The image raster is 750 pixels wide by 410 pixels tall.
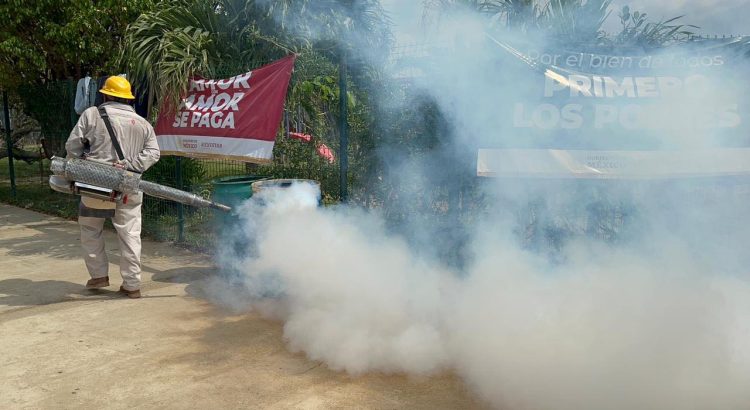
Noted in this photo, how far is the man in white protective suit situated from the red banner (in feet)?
2.75

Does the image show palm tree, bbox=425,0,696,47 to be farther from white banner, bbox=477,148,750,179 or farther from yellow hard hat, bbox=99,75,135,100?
yellow hard hat, bbox=99,75,135,100

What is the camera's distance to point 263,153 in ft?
17.2

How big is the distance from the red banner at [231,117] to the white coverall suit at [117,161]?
83 centimetres

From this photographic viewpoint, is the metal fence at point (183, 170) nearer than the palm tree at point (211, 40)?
No

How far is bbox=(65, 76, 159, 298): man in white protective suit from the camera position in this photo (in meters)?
4.58

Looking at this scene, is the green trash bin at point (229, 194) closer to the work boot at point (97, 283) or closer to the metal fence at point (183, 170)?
the metal fence at point (183, 170)

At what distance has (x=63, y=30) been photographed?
313 inches

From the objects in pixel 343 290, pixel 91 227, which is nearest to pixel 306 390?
pixel 343 290

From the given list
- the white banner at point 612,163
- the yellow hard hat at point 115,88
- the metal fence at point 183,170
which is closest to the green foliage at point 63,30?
the metal fence at point 183,170

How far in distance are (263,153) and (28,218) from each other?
5113mm

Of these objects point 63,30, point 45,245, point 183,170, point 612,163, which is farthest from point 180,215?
point 612,163

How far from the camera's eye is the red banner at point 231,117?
517cm

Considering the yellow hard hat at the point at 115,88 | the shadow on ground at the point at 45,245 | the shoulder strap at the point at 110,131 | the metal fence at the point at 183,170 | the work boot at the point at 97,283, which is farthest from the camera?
the shadow on ground at the point at 45,245

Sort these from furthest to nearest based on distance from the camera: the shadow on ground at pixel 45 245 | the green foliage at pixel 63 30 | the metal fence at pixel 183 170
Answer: the green foliage at pixel 63 30
the shadow on ground at pixel 45 245
the metal fence at pixel 183 170
